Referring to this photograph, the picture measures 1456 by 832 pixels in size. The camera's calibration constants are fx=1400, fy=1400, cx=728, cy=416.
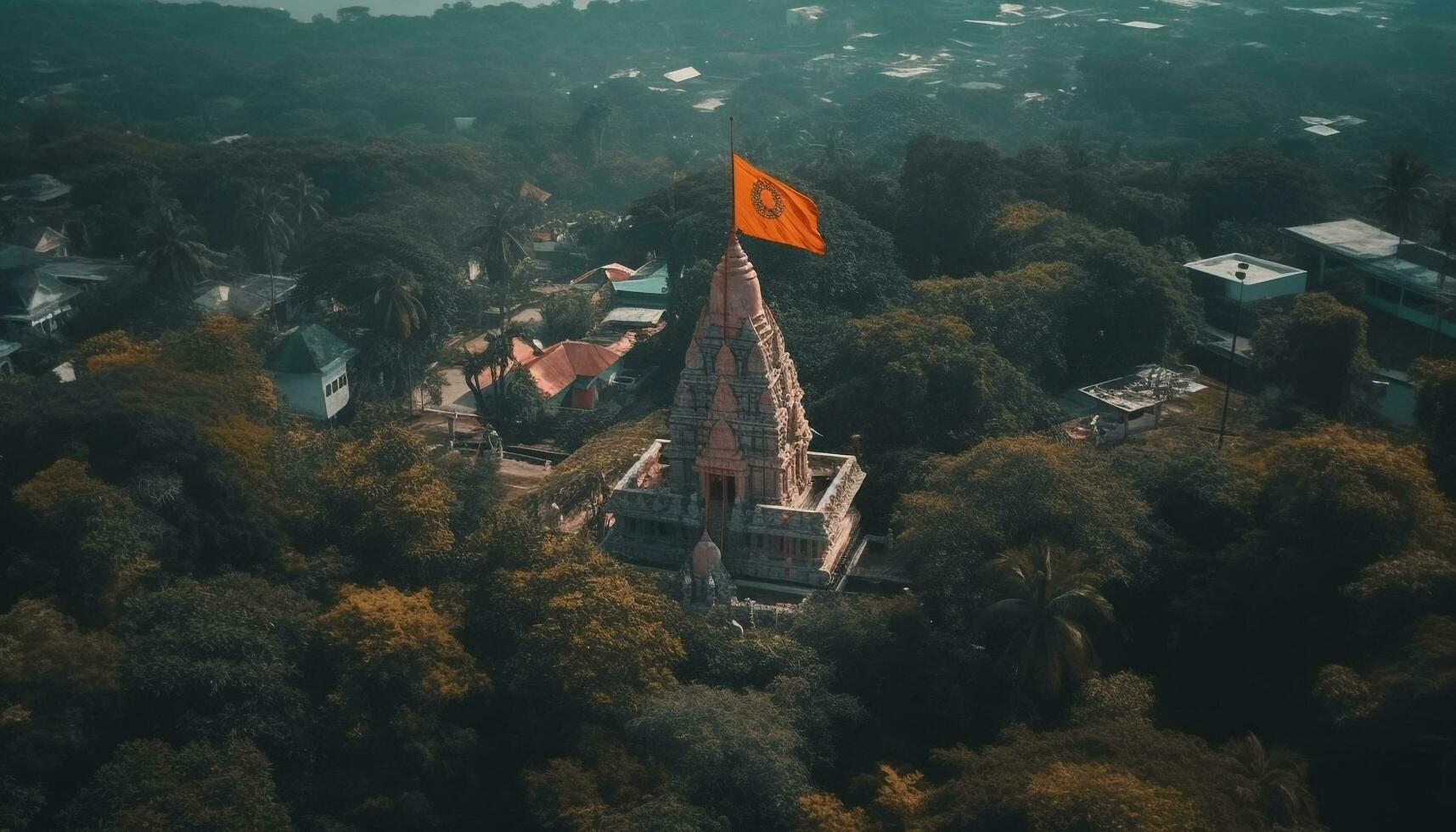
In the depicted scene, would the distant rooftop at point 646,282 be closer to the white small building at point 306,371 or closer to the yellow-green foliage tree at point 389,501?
the white small building at point 306,371

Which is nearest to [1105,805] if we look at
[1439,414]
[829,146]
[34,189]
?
[1439,414]

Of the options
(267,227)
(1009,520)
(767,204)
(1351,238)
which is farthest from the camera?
(1351,238)

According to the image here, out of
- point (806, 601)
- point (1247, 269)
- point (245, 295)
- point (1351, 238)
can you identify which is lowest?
point (1351, 238)

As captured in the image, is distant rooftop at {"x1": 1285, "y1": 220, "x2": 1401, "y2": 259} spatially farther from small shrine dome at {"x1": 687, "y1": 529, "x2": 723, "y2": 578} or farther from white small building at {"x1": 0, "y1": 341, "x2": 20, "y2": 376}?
white small building at {"x1": 0, "y1": 341, "x2": 20, "y2": 376}

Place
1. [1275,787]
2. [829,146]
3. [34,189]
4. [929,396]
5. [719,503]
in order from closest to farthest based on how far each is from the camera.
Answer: [1275,787], [719,503], [929,396], [34,189], [829,146]

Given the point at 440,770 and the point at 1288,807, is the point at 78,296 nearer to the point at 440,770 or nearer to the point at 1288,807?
the point at 440,770

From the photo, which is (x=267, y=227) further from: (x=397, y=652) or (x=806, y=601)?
(x=806, y=601)
